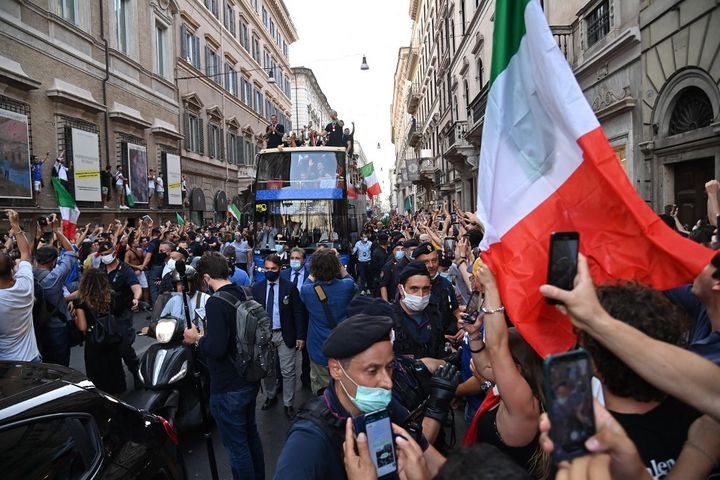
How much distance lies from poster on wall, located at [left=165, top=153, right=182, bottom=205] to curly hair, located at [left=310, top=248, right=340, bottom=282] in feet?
64.5

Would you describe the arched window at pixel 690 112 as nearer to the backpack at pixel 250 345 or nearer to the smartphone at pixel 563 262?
the backpack at pixel 250 345

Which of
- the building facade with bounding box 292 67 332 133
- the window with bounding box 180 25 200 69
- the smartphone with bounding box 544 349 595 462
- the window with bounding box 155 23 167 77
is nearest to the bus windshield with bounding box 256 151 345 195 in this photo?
the smartphone with bounding box 544 349 595 462

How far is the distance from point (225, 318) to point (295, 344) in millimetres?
2053

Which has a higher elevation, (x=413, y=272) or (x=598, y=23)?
(x=598, y=23)

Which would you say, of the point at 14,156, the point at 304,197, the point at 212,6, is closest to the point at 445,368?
the point at 304,197

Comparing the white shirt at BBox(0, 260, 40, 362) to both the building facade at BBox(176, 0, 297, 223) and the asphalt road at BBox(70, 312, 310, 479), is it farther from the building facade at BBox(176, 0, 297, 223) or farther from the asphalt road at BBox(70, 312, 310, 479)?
the building facade at BBox(176, 0, 297, 223)

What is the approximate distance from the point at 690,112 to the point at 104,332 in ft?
30.3

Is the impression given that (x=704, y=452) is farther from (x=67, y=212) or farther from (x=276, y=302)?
(x=67, y=212)

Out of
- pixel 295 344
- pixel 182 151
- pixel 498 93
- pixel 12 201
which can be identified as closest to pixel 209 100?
pixel 182 151

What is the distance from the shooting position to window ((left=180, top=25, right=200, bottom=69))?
2558 centimetres

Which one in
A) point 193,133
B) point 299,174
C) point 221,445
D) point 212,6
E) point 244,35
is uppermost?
point 244,35

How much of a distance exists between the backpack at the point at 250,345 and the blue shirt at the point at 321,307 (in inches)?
49.8

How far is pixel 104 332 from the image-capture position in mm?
4926

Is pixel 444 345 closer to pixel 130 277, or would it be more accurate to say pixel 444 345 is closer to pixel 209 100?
pixel 130 277
